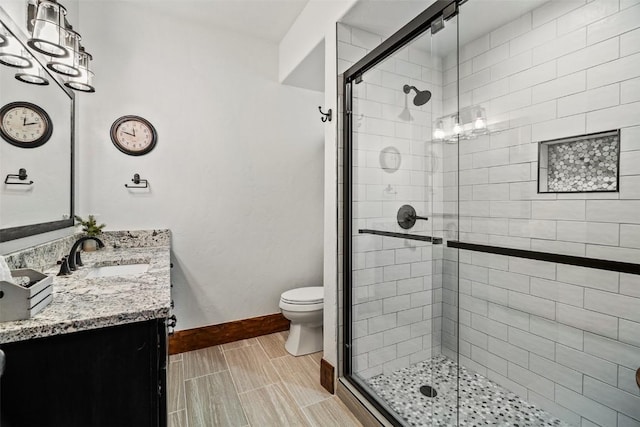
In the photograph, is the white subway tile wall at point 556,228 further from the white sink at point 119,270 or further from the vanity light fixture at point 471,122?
the white sink at point 119,270

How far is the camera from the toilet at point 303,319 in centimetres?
239

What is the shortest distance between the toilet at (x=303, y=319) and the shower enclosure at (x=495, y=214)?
50cm

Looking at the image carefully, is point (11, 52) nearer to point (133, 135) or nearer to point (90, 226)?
point (133, 135)

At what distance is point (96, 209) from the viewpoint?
224cm

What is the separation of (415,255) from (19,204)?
2040mm

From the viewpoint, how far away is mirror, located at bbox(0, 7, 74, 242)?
1.25 meters

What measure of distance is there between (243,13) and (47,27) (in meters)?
1.47

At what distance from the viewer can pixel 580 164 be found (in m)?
1.69

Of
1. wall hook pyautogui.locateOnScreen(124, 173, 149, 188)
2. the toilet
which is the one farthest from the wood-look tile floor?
wall hook pyautogui.locateOnScreen(124, 173, 149, 188)

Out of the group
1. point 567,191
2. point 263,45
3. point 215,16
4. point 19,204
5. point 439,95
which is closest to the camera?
point 19,204

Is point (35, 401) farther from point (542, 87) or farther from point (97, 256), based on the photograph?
point (542, 87)

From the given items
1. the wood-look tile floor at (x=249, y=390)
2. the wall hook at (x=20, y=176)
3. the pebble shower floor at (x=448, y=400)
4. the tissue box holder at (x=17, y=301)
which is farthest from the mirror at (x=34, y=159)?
the pebble shower floor at (x=448, y=400)

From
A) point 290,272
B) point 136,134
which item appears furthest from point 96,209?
point 290,272

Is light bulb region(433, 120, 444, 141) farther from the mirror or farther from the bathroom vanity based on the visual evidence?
the mirror
